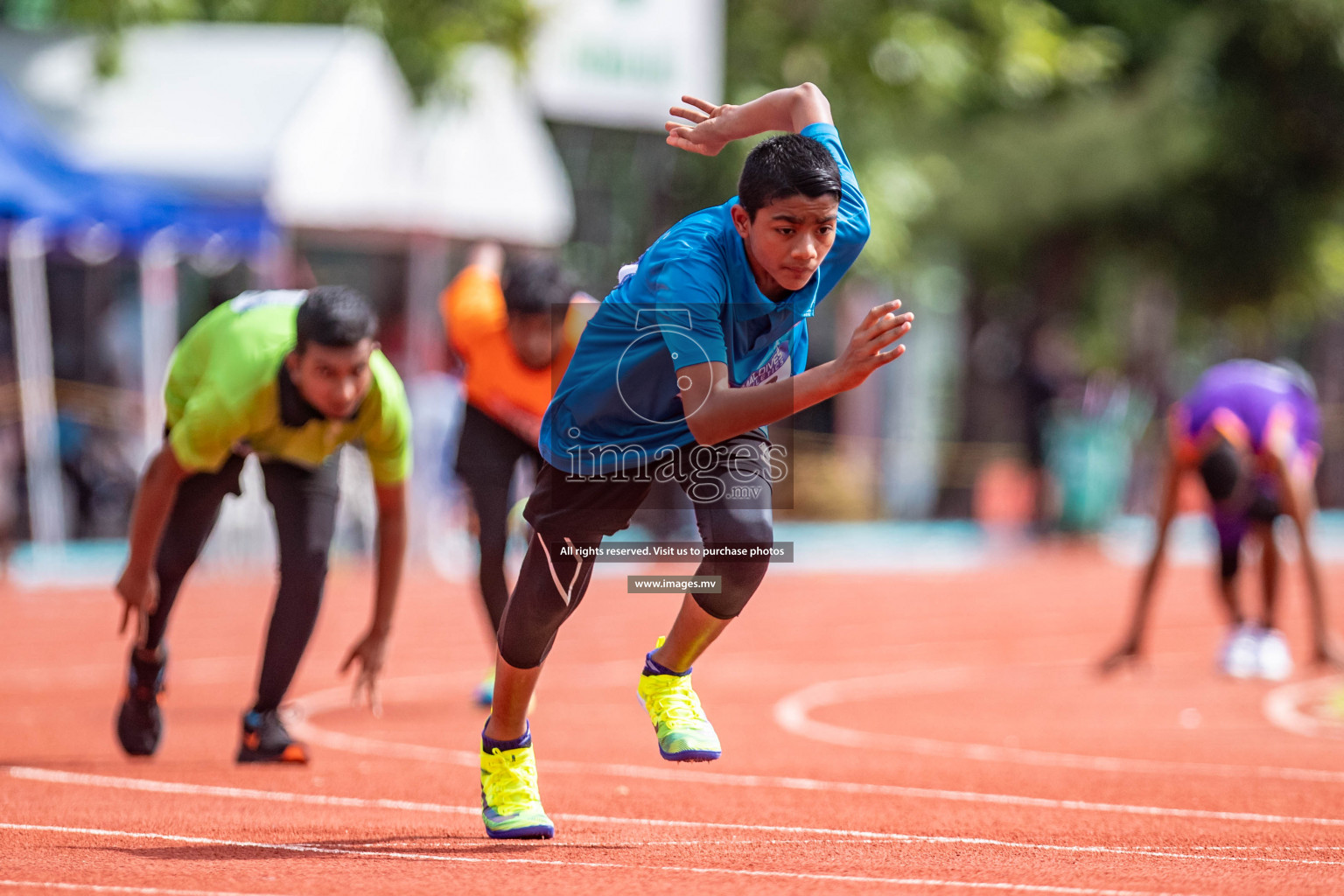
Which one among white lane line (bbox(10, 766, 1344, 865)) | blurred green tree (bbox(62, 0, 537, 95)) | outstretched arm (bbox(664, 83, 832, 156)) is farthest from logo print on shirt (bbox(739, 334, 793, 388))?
blurred green tree (bbox(62, 0, 537, 95))

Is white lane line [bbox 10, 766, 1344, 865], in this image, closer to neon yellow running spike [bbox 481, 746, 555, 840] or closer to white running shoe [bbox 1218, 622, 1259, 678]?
neon yellow running spike [bbox 481, 746, 555, 840]

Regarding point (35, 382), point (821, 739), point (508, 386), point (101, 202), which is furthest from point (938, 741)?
point (35, 382)

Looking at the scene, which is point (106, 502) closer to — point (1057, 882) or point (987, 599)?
point (987, 599)

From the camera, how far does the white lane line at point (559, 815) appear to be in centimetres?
512

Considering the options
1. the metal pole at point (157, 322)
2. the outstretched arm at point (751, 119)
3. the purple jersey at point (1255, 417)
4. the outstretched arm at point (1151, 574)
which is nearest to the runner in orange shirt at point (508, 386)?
the outstretched arm at point (751, 119)

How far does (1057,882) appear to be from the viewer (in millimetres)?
4418

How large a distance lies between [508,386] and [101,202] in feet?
27.6

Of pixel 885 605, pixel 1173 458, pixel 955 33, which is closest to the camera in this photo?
pixel 1173 458

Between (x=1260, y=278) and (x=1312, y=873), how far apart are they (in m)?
22.5

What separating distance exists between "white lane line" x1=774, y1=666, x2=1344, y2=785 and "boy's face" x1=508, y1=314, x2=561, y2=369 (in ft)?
6.89

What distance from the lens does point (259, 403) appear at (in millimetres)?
6133

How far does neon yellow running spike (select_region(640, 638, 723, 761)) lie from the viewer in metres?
4.98

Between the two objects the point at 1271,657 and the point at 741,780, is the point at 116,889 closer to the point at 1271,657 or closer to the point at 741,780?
the point at 741,780

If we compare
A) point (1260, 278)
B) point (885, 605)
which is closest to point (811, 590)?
point (885, 605)
